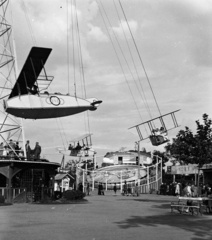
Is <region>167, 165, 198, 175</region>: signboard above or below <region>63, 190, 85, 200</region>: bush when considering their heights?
above

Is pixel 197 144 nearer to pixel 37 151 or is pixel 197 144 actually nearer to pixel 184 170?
pixel 37 151

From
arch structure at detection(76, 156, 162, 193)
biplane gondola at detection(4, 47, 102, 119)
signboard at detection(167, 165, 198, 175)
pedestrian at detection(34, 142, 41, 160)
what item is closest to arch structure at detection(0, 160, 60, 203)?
pedestrian at detection(34, 142, 41, 160)

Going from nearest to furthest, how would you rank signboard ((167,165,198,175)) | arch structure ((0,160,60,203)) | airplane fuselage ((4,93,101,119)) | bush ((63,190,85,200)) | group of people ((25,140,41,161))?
airplane fuselage ((4,93,101,119)) < arch structure ((0,160,60,203)) < bush ((63,190,85,200)) < group of people ((25,140,41,161)) < signboard ((167,165,198,175))

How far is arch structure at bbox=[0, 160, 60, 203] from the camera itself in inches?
1083

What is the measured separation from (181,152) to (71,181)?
23268 mm

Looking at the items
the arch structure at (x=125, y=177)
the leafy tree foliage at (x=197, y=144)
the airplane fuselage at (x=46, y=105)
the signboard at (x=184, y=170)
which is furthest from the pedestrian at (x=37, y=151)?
the signboard at (x=184, y=170)

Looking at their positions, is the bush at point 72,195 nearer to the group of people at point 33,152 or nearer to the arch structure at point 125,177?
the group of people at point 33,152

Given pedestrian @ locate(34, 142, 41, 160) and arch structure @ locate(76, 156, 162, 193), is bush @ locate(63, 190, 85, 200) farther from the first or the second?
arch structure @ locate(76, 156, 162, 193)

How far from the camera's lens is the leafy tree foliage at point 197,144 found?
2869cm

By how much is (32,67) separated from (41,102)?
246 centimetres

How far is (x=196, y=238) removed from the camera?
11.4 m

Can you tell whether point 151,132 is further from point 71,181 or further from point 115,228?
point 71,181

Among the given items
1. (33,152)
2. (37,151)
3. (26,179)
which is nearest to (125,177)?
(33,152)

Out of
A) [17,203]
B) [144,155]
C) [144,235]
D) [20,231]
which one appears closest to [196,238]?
[144,235]
